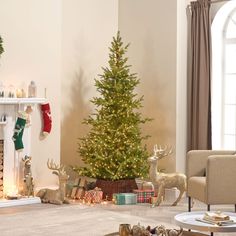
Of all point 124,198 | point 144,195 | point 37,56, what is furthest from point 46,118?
point 144,195

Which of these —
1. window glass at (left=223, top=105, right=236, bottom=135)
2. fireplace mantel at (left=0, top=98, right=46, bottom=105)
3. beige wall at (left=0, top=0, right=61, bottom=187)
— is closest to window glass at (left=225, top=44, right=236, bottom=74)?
window glass at (left=223, top=105, right=236, bottom=135)

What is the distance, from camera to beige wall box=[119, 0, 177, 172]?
818cm

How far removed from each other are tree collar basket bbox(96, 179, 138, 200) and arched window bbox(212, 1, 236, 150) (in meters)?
1.31

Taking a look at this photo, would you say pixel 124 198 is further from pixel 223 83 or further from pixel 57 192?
pixel 223 83

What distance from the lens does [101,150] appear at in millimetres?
7766

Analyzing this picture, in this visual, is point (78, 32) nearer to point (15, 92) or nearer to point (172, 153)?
point (15, 92)

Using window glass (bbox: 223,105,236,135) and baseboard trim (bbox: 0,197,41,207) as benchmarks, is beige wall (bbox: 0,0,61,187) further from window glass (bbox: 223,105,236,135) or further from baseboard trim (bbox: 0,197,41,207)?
window glass (bbox: 223,105,236,135)

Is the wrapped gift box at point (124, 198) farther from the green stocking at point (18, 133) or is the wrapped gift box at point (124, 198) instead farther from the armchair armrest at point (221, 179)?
the armchair armrest at point (221, 179)

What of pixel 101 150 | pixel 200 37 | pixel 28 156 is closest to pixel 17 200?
pixel 28 156

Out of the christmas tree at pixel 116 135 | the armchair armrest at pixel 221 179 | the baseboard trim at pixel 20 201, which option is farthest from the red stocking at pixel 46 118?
the armchair armrest at pixel 221 179

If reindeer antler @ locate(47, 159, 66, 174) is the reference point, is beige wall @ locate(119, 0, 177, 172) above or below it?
above

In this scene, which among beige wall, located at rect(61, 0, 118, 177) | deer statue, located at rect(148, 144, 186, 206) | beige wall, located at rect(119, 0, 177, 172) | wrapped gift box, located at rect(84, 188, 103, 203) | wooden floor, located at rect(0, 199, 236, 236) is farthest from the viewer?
beige wall, located at rect(61, 0, 118, 177)

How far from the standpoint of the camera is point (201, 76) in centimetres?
805

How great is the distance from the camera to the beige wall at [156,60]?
8.18m
